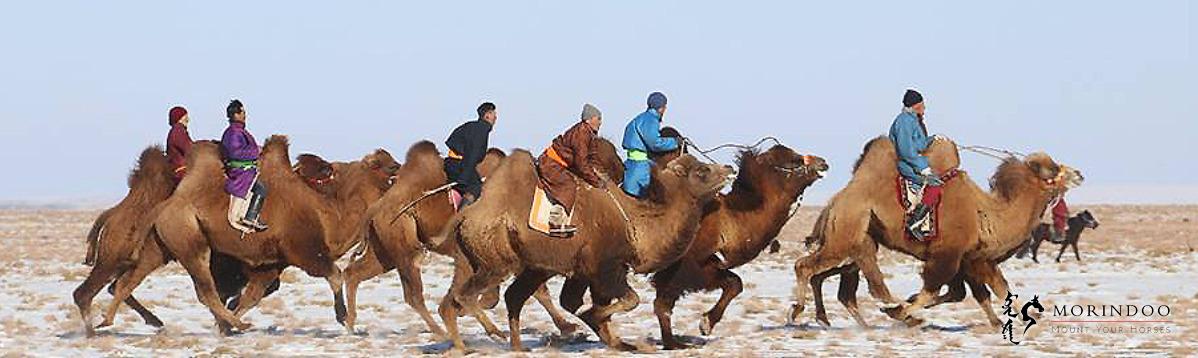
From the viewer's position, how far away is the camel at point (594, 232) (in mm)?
10602

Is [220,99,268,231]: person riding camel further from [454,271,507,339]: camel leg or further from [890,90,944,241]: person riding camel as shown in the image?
[890,90,944,241]: person riding camel

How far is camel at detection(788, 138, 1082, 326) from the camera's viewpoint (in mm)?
12445

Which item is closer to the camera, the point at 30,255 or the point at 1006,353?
the point at 1006,353

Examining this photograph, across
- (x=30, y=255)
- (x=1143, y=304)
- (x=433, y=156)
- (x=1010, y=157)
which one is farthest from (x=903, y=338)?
(x=30, y=255)

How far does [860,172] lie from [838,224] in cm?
50

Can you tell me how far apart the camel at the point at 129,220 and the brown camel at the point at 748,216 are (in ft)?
11.3

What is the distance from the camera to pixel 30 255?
34.1 m

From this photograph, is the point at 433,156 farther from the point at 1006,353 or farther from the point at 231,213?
the point at 1006,353

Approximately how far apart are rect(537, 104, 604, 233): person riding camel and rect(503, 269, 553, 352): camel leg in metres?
0.56

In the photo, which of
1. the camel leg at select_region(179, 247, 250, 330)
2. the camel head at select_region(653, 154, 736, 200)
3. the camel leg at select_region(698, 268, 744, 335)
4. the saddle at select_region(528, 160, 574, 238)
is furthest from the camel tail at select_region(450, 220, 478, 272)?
the camel leg at select_region(179, 247, 250, 330)

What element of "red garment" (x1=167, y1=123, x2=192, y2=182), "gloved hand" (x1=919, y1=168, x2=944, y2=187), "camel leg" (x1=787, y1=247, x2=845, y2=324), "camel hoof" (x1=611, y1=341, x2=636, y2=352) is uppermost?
"red garment" (x1=167, y1=123, x2=192, y2=182)

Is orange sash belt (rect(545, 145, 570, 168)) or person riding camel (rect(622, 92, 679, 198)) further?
person riding camel (rect(622, 92, 679, 198))

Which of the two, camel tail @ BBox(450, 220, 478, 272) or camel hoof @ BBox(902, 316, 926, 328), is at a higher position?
camel tail @ BBox(450, 220, 478, 272)

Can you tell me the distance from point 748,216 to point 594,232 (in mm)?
1546
